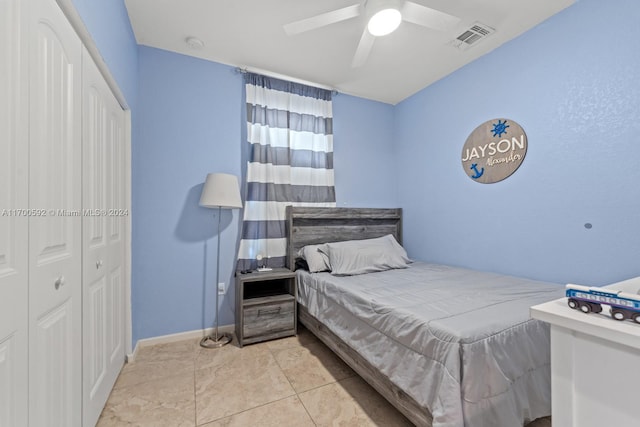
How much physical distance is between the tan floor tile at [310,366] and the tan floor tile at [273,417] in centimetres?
17

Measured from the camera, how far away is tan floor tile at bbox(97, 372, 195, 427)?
147 centimetres

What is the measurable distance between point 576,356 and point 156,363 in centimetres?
255

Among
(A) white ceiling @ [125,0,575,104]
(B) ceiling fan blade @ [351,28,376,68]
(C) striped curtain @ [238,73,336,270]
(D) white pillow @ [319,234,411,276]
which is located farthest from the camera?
(C) striped curtain @ [238,73,336,270]

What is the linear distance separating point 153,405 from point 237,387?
0.50m

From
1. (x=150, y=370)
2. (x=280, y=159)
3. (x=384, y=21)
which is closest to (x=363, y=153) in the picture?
(x=280, y=159)

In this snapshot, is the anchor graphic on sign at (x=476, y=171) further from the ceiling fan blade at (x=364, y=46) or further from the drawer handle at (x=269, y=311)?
the drawer handle at (x=269, y=311)

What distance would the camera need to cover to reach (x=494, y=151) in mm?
2441

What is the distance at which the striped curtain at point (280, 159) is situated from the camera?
2.69 meters

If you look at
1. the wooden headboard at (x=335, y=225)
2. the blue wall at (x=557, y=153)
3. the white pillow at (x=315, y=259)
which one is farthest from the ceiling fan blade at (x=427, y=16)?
the white pillow at (x=315, y=259)

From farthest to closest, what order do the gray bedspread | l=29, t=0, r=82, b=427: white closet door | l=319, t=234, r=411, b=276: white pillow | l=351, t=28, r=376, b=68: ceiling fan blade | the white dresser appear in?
l=319, t=234, r=411, b=276: white pillow → l=351, t=28, r=376, b=68: ceiling fan blade → the gray bedspread → l=29, t=0, r=82, b=427: white closet door → the white dresser

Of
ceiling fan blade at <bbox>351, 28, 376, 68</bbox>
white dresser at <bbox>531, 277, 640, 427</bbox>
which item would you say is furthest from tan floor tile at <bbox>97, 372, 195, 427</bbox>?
ceiling fan blade at <bbox>351, 28, 376, 68</bbox>

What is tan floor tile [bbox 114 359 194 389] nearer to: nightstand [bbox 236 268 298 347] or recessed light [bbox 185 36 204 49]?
nightstand [bbox 236 268 298 347]

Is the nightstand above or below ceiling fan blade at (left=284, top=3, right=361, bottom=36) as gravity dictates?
below

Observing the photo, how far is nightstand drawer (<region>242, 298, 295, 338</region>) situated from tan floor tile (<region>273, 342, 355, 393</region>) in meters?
0.24
